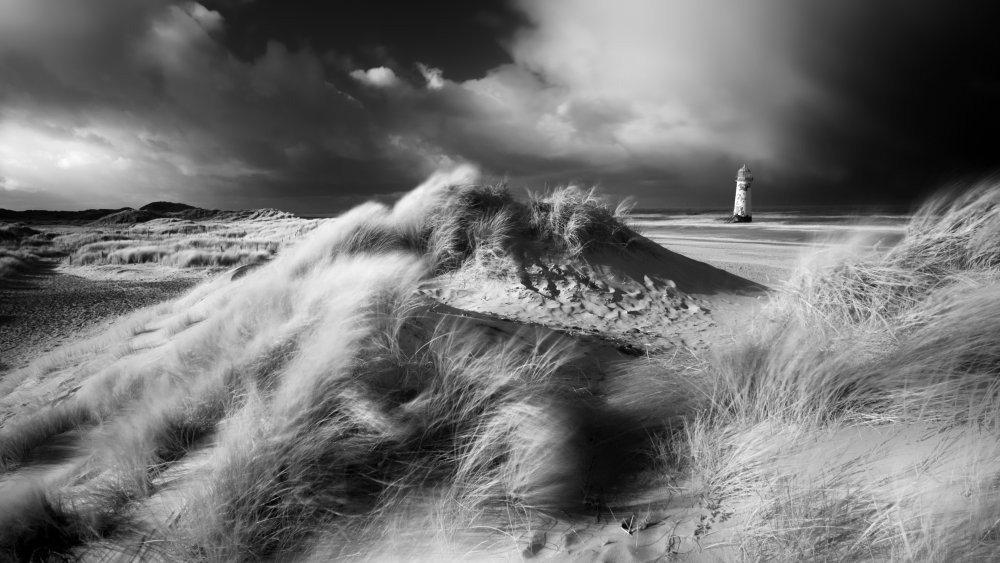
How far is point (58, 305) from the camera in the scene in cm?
668

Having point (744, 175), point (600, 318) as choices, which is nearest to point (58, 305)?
point (600, 318)

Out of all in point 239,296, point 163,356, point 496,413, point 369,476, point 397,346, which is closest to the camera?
point 369,476

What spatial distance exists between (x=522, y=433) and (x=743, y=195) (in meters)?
25.2

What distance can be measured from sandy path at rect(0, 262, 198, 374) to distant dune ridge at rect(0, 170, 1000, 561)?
1.30 metres

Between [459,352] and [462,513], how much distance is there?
104 cm

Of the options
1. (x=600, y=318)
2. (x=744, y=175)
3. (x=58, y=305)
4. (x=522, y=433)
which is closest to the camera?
(x=522, y=433)

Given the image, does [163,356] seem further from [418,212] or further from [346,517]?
[418,212]

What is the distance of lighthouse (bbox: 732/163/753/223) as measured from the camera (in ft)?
71.1

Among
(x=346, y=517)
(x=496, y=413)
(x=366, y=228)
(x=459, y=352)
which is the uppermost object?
(x=366, y=228)

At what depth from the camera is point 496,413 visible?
2285 mm

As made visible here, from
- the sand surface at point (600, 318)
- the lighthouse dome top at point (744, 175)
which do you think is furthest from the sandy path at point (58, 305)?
the lighthouse dome top at point (744, 175)

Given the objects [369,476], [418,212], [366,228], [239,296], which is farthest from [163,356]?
[418,212]

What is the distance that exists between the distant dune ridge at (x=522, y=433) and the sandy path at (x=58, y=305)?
1.30 metres

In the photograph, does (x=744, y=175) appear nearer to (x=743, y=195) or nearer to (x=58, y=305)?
(x=743, y=195)
